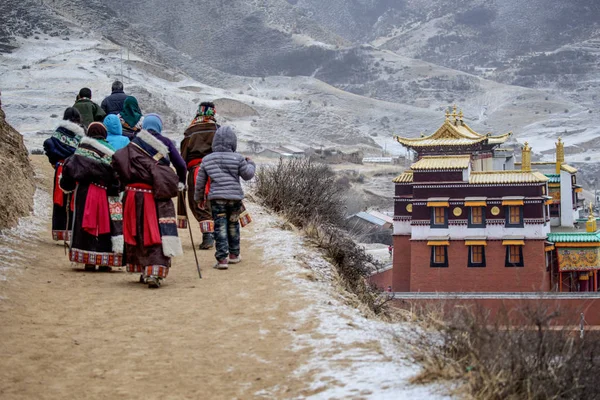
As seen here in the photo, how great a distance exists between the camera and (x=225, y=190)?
9586 mm

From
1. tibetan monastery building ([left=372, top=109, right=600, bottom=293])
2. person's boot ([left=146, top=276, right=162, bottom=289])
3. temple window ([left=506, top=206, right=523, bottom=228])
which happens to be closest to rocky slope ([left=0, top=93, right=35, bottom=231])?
person's boot ([left=146, top=276, right=162, bottom=289])

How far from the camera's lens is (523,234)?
27.4 meters

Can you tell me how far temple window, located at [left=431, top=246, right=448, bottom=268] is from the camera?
28172 mm

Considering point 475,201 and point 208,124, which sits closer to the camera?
point 208,124

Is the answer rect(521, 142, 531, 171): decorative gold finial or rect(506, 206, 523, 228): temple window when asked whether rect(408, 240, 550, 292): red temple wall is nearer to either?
rect(506, 206, 523, 228): temple window

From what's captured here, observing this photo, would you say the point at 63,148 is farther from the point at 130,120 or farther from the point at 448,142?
the point at 448,142

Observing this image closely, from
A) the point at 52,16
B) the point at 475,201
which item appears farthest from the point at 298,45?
the point at 475,201

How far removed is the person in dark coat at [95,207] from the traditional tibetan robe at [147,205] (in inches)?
21.4

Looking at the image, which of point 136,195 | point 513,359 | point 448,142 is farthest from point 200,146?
point 448,142

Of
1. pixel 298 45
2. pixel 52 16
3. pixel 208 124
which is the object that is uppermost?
pixel 298 45

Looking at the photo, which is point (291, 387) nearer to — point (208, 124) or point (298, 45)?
point (208, 124)

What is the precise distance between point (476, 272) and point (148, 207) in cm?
2033

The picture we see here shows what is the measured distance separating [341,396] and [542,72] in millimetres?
161891

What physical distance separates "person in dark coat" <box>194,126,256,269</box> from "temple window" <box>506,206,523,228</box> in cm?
1902
